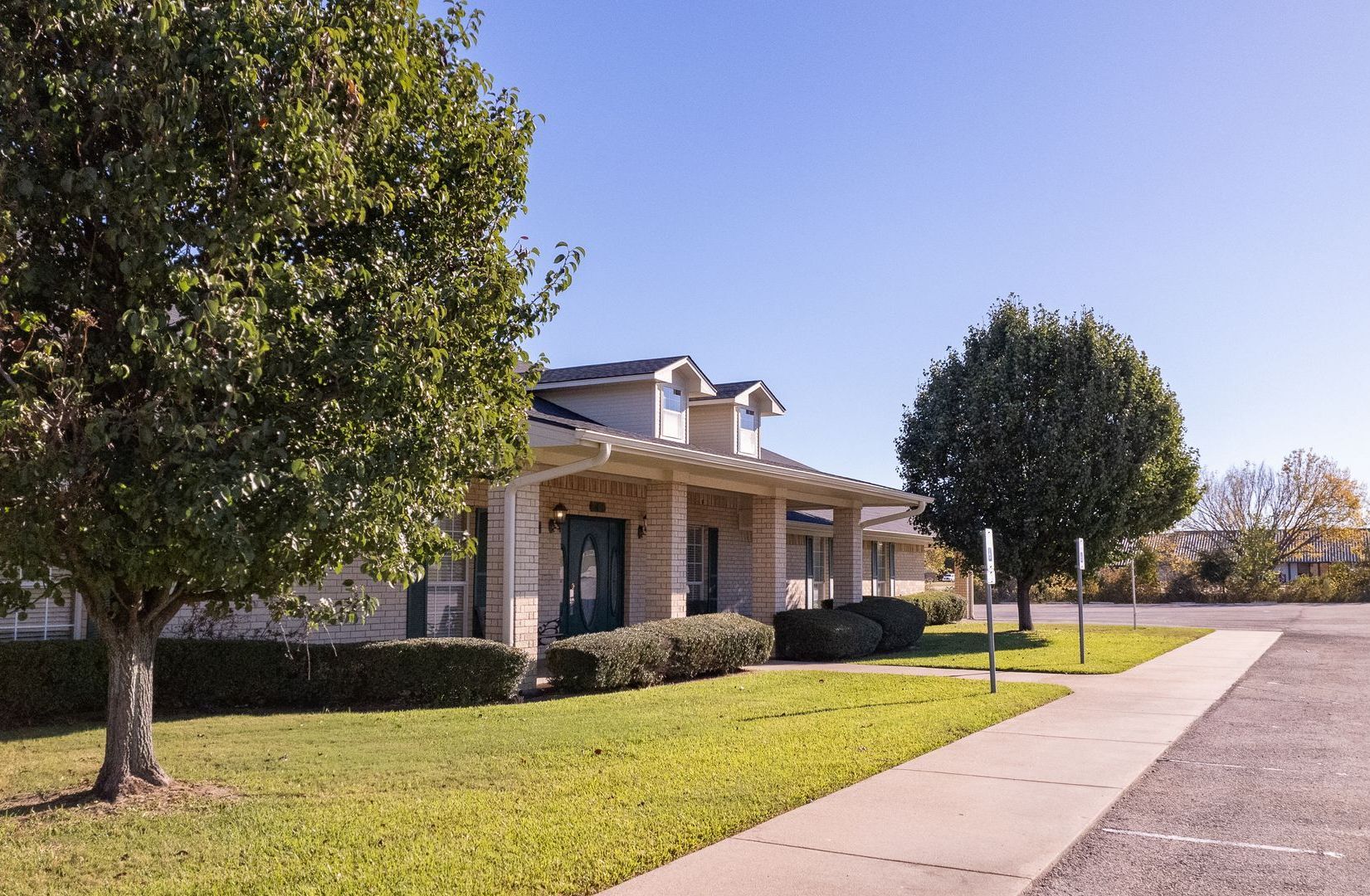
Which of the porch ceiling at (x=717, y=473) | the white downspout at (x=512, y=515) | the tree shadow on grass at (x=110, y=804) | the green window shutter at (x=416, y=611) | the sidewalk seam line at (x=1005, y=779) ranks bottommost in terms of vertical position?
the sidewalk seam line at (x=1005, y=779)

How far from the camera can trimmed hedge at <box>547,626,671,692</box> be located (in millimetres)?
12711

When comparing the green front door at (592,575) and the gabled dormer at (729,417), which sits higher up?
the gabled dormer at (729,417)

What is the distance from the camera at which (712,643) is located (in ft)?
49.0

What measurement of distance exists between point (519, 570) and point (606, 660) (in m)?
1.57

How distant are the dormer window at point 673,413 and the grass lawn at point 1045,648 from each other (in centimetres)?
531

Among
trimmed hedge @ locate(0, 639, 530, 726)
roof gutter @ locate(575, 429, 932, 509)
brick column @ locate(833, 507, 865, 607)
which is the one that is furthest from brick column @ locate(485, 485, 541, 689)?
brick column @ locate(833, 507, 865, 607)

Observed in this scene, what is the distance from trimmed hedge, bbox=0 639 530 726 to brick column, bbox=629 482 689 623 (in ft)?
13.4

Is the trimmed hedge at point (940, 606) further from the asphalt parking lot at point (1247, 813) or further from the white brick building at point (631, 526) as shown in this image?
the asphalt parking lot at point (1247, 813)

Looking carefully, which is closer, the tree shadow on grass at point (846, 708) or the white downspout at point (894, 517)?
the tree shadow on grass at point (846, 708)

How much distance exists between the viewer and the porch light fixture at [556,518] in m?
16.3

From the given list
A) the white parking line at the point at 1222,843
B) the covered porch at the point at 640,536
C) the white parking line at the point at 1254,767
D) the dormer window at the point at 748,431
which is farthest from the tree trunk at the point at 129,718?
the dormer window at the point at 748,431

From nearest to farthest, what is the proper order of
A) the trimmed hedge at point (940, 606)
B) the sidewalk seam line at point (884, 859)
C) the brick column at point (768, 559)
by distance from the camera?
1. the sidewalk seam line at point (884, 859)
2. the brick column at point (768, 559)
3. the trimmed hedge at point (940, 606)

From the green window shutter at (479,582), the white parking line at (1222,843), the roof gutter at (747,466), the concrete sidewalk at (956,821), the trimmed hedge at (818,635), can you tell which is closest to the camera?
the concrete sidewalk at (956,821)

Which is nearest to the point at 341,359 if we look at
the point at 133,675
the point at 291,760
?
the point at 133,675
